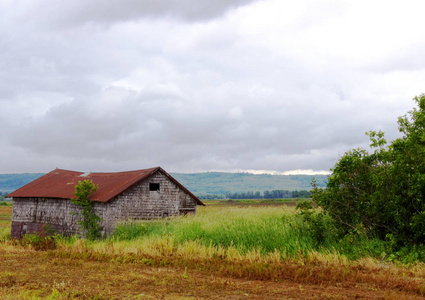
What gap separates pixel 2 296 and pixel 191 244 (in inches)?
363

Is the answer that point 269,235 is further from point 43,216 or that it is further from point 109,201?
point 43,216

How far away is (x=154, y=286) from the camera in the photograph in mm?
13750

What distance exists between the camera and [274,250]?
61.0ft

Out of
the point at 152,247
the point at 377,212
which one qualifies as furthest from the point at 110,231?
the point at 377,212

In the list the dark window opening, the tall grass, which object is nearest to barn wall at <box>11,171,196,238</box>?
the dark window opening

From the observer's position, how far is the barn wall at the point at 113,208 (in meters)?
28.7

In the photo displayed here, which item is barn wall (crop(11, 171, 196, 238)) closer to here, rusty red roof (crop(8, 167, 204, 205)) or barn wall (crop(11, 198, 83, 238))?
barn wall (crop(11, 198, 83, 238))

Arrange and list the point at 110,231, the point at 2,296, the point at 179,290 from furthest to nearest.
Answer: the point at 110,231 < the point at 179,290 < the point at 2,296

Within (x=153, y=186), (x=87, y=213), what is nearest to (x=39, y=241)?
(x=87, y=213)

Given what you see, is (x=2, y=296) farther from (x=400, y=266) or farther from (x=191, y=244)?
(x=400, y=266)

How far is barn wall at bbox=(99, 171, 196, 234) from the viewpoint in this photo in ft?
93.5

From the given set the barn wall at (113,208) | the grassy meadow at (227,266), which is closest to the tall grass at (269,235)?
the grassy meadow at (227,266)

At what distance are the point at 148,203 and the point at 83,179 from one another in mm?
8650

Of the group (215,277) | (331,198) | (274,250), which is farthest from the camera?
(331,198)
